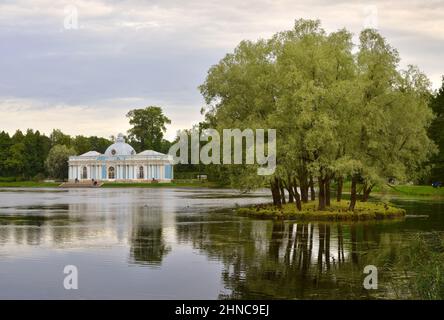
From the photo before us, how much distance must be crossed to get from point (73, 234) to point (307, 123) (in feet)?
49.5

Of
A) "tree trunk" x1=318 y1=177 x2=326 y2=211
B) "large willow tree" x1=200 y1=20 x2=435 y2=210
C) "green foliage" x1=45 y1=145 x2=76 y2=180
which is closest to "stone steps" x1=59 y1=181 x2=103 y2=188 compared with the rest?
"green foliage" x1=45 y1=145 x2=76 y2=180

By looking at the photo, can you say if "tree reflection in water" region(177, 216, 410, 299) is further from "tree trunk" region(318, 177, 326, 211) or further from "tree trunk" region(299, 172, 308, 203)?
"tree trunk" region(299, 172, 308, 203)

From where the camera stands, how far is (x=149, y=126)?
168875mm

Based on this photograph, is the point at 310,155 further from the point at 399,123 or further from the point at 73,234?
the point at 73,234

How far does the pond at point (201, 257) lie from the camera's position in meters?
17.4

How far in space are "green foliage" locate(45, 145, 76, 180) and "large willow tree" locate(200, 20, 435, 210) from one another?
117 metres

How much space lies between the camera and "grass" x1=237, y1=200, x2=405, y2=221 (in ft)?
129

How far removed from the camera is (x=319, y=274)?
2006 cm

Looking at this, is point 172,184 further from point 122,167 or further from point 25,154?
point 25,154

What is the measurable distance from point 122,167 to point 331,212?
119m

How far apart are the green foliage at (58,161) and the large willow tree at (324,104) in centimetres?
11658

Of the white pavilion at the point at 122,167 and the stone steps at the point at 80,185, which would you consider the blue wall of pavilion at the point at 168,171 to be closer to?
the white pavilion at the point at 122,167

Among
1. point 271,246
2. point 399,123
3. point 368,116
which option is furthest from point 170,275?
point 399,123
